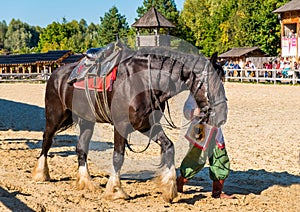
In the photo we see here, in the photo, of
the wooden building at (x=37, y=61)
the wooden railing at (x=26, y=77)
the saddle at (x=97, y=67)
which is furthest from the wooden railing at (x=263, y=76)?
the saddle at (x=97, y=67)

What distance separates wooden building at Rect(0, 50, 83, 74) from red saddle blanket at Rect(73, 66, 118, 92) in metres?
39.4

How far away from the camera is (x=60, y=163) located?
877 cm

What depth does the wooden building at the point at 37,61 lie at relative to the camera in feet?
155

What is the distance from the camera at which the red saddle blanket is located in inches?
251

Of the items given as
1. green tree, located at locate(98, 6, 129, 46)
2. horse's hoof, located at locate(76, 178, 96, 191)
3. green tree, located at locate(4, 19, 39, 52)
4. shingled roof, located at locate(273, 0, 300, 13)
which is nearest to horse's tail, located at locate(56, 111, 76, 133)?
horse's hoof, located at locate(76, 178, 96, 191)

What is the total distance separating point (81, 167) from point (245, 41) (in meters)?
56.3

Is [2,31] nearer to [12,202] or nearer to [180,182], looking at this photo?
[180,182]

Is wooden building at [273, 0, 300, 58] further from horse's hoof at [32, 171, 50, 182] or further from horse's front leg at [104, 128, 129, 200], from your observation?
horse's front leg at [104, 128, 129, 200]

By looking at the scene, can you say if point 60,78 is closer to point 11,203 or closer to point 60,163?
point 60,163

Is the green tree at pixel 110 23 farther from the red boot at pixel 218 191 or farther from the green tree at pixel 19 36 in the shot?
the red boot at pixel 218 191

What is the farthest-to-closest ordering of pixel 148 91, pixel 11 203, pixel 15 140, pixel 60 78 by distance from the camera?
pixel 15 140 < pixel 60 78 < pixel 148 91 < pixel 11 203

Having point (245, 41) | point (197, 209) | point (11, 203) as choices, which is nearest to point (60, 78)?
point (11, 203)

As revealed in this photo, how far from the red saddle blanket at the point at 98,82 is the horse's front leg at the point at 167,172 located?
2.69ft

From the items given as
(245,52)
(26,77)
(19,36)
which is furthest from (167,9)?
(19,36)
